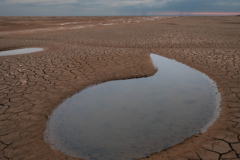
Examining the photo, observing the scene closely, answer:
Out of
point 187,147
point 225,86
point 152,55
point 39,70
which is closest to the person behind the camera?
point 187,147

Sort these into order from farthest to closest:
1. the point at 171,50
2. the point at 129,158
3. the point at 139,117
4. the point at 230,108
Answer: the point at 171,50 < the point at 230,108 < the point at 139,117 < the point at 129,158

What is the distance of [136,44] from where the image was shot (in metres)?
8.70

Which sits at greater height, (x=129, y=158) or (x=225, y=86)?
(x=225, y=86)

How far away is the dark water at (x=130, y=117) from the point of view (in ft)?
7.11

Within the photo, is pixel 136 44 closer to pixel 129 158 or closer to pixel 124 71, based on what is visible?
pixel 124 71

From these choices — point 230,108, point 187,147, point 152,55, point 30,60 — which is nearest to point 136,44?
point 152,55

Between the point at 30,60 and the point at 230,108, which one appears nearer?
the point at 230,108

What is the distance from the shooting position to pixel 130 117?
2.79 m

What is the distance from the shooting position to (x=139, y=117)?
9.16 ft

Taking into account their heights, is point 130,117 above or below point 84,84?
below

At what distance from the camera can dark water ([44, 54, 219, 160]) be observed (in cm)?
217

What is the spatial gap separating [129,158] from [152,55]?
5.53 meters

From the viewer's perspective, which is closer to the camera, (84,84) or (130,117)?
(130,117)

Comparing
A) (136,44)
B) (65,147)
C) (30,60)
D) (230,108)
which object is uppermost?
(136,44)
